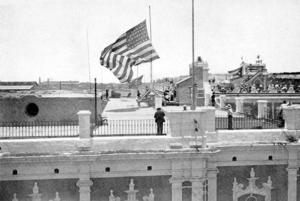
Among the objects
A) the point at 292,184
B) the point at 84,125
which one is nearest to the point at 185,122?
the point at 84,125

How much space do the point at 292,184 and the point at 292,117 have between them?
2597 mm

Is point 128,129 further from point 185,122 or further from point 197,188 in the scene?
point 197,188

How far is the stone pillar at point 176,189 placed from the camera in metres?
13.3

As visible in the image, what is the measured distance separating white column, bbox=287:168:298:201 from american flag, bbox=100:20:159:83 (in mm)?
7886

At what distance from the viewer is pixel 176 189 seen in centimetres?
1340

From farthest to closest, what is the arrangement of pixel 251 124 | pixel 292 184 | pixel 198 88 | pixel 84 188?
1. pixel 198 88
2. pixel 251 124
3. pixel 292 184
4. pixel 84 188

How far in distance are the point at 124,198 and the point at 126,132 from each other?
2.66 metres

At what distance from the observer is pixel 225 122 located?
54.4 feet

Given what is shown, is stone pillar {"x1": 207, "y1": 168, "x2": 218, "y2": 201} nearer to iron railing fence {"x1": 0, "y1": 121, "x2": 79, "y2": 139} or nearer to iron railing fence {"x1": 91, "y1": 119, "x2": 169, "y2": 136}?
iron railing fence {"x1": 91, "y1": 119, "x2": 169, "y2": 136}

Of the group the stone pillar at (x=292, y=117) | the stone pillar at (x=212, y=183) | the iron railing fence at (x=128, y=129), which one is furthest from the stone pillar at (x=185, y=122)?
the stone pillar at (x=292, y=117)

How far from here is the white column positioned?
14078 mm

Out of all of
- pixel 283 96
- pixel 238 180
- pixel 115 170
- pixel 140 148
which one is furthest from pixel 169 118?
pixel 283 96

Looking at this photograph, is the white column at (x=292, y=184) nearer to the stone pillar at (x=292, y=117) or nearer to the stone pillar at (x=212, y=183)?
the stone pillar at (x=292, y=117)

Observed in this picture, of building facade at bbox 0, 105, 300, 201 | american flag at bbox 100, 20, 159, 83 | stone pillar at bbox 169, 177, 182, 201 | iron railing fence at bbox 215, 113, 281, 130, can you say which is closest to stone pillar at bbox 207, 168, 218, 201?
building facade at bbox 0, 105, 300, 201
